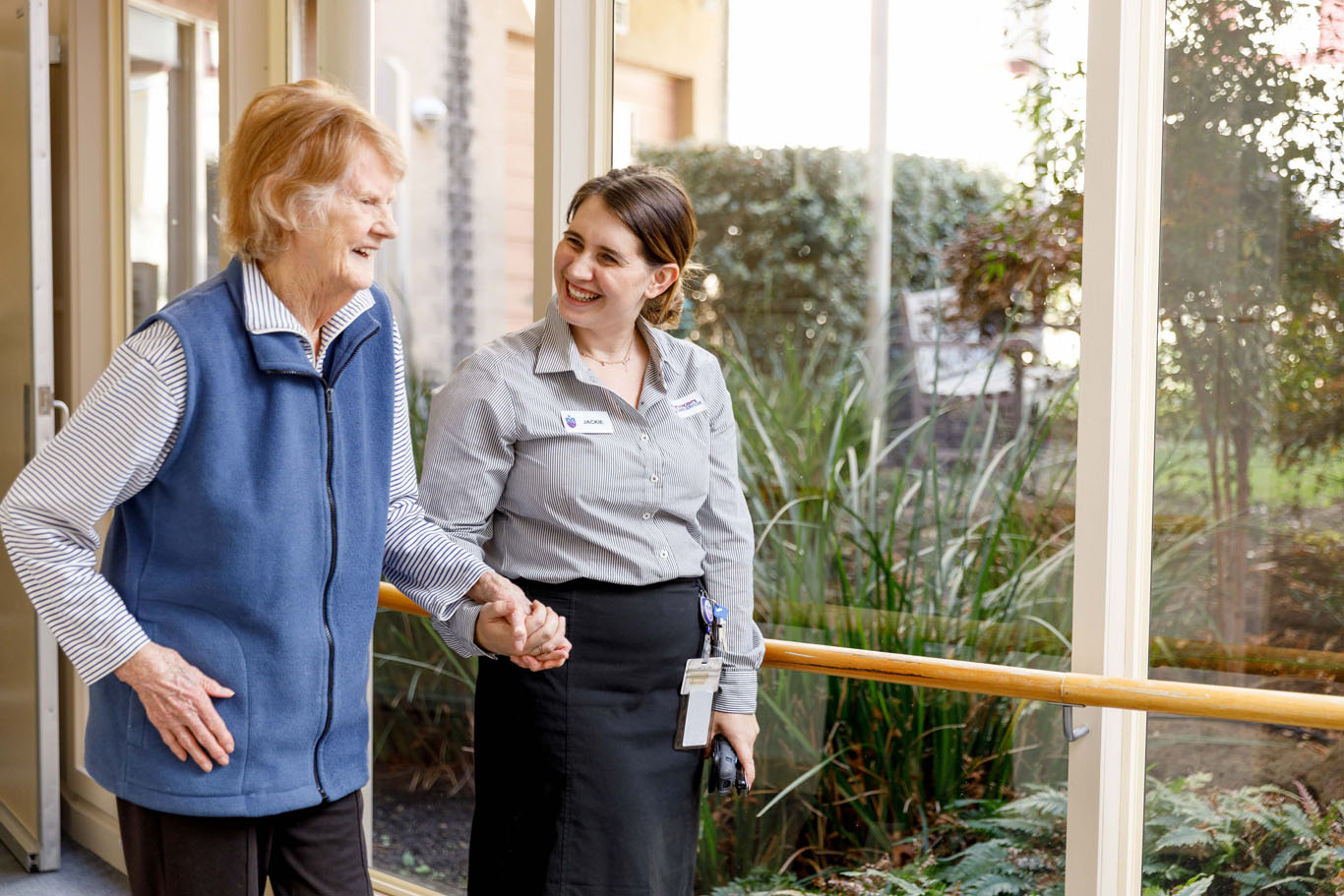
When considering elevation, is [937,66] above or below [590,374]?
above

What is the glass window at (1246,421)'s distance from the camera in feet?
7.13

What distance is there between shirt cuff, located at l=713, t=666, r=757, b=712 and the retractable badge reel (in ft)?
0.18

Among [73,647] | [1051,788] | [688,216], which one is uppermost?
[688,216]

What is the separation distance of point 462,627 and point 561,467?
0.91ft

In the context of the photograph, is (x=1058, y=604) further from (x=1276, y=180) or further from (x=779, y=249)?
(x=779, y=249)

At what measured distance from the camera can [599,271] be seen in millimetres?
1919

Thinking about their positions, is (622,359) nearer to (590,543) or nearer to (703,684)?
(590,543)

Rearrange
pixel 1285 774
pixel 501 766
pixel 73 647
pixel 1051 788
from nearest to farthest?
pixel 73 647
pixel 501 766
pixel 1285 774
pixel 1051 788

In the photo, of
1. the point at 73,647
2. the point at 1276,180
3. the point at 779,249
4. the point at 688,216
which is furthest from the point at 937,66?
the point at 73,647

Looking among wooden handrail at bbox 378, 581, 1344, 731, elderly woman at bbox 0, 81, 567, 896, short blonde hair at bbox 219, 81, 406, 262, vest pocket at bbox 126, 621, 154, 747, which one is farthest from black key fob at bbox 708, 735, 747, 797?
short blonde hair at bbox 219, 81, 406, 262

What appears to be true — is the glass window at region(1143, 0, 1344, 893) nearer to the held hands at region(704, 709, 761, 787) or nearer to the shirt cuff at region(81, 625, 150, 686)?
the held hands at region(704, 709, 761, 787)

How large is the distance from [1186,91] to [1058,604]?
981 millimetres

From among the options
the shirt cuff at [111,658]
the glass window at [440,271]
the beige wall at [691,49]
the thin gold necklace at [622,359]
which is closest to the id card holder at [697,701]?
the thin gold necklace at [622,359]

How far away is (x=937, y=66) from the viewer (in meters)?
2.71
